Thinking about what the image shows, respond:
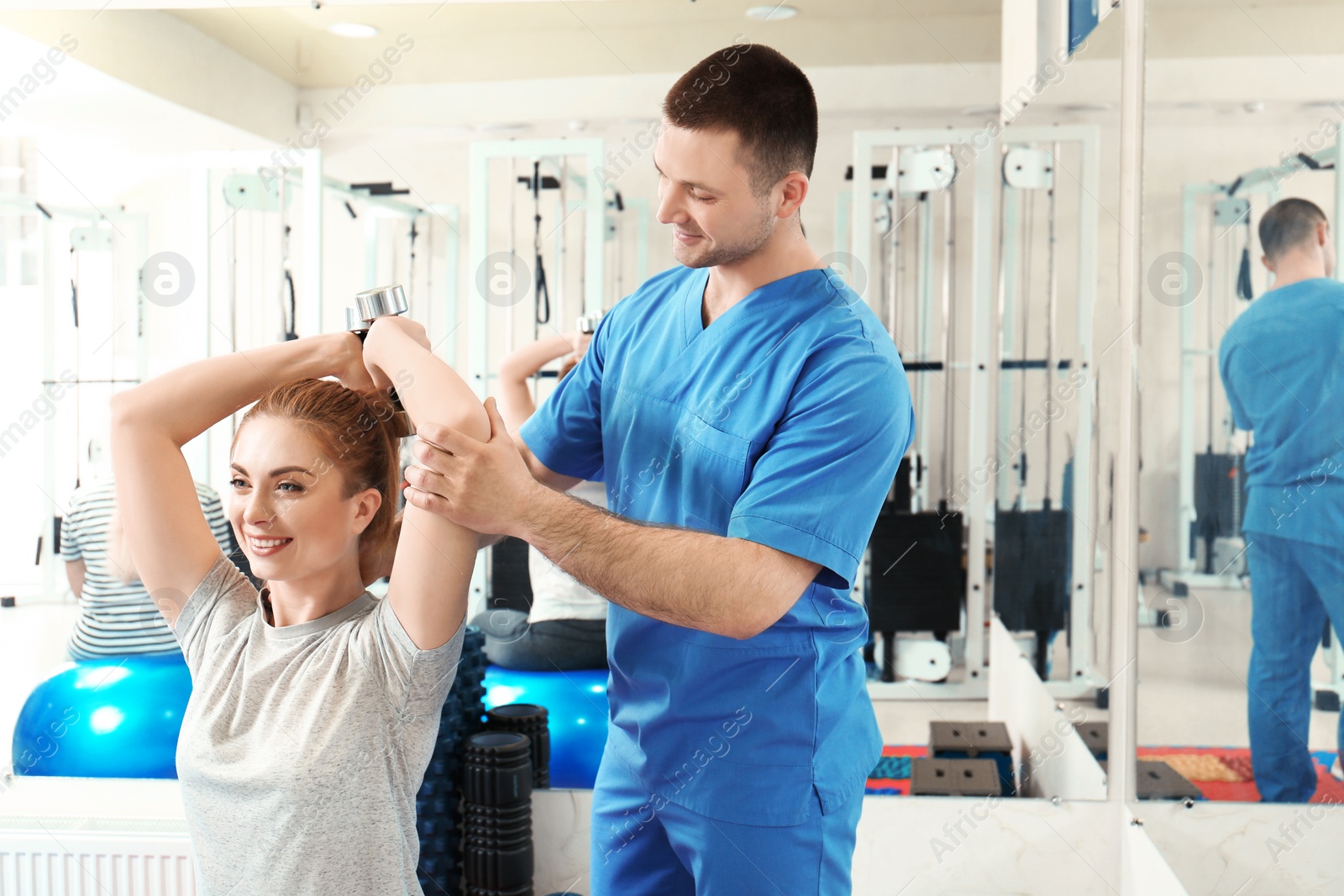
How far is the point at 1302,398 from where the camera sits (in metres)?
0.96

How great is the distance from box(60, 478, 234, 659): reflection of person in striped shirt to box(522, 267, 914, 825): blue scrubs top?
1.22 meters

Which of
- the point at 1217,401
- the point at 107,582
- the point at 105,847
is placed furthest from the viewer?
the point at 107,582

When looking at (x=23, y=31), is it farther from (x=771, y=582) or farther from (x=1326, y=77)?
(x=1326, y=77)

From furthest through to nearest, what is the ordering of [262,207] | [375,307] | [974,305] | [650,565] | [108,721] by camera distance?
1. [974,305]
2. [262,207]
3. [108,721]
4. [375,307]
5. [650,565]

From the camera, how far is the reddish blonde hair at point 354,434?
41.2 inches

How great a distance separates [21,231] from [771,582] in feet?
14.9

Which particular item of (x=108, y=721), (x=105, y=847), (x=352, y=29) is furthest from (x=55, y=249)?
(x=105, y=847)

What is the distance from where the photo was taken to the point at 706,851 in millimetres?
1083

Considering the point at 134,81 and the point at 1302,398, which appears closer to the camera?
the point at 1302,398

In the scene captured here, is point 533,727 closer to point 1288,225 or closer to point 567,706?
point 567,706

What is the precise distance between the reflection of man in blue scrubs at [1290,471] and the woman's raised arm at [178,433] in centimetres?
96

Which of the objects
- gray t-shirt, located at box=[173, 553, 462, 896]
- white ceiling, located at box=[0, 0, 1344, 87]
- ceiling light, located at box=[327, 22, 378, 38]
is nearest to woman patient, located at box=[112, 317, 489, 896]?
Result: gray t-shirt, located at box=[173, 553, 462, 896]

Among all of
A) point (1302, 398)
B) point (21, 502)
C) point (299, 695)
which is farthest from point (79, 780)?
point (21, 502)

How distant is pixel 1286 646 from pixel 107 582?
2117 millimetres
